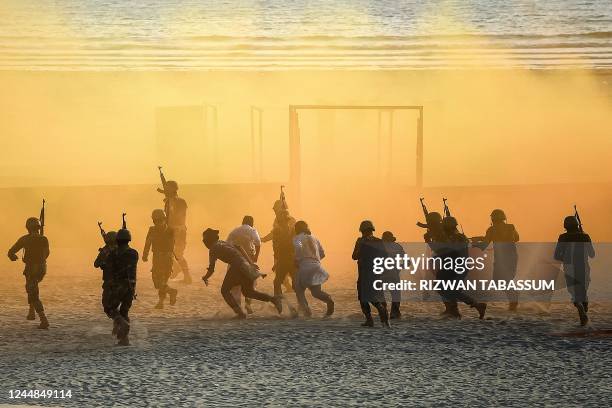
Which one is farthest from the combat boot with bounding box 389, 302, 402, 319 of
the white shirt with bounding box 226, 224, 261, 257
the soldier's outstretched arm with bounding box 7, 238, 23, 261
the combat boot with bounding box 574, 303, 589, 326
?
the soldier's outstretched arm with bounding box 7, 238, 23, 261

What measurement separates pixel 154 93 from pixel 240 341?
1353 centimetres

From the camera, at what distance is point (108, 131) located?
24047 mm

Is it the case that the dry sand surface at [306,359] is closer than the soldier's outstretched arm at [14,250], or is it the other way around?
the dry sand surface at [306,359]

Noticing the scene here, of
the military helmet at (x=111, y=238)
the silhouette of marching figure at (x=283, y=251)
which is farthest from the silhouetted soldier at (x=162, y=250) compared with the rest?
the military helmet at (x=111, y=238)

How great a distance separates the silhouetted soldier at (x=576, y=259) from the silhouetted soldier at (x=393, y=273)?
183 cm

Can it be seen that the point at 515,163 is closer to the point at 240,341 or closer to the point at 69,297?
the point at 69,297

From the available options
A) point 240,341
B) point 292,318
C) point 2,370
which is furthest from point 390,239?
point 2,370

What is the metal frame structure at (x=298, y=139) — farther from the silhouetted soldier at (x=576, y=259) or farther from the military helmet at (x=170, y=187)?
the silhouetted soldier at (x=576, y=259)

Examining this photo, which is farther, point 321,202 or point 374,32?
point 321,202

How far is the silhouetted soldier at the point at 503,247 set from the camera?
13.1m

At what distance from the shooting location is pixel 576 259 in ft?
39.8

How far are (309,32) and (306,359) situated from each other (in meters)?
10.7

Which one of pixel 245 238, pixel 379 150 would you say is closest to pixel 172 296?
pixel 245 238

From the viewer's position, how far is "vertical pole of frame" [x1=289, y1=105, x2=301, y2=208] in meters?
22.5
